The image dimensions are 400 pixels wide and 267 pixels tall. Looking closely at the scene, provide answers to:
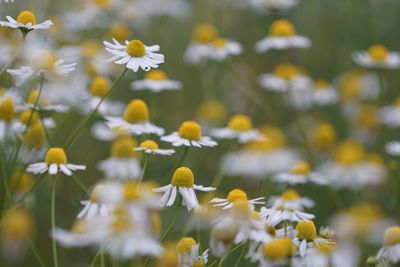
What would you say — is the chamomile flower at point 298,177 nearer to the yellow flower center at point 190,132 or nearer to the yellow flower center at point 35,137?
the yellow flower center at point 190,132

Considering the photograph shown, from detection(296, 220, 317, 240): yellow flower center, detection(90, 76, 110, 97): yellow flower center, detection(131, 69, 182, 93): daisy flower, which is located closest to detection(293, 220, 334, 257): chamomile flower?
detection(296, 220, 317, 240): yellow flower center

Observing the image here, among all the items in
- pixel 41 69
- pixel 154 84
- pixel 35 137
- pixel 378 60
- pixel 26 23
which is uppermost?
pixel 26 23

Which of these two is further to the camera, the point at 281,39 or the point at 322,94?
the point at 322,94

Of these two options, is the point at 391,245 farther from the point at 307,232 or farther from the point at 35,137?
the point at 35,137

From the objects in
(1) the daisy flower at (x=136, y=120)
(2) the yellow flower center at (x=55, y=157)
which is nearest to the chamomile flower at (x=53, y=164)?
(2) the yellow flower center at (x=55, y=157)

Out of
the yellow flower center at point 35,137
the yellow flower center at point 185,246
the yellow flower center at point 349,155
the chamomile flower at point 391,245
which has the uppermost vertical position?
the yellow flower center at point 185,246

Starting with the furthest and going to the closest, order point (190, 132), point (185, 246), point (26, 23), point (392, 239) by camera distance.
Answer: point (190, 132)
point (26, 23)
point (392, 239)
point (185, 246)

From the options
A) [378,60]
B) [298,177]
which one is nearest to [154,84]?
[298,177]
